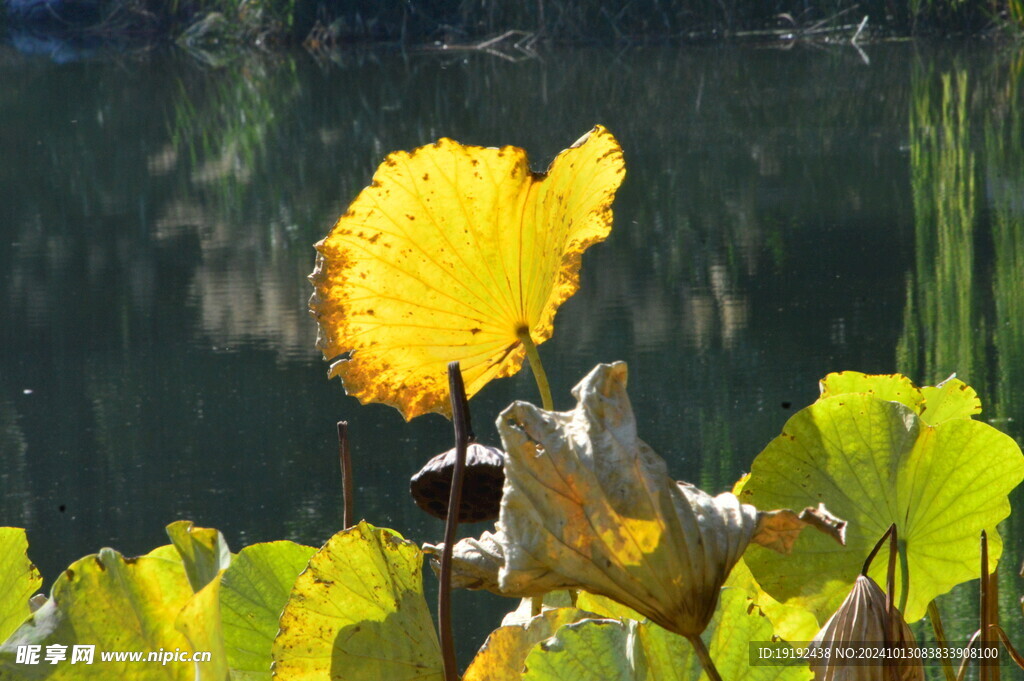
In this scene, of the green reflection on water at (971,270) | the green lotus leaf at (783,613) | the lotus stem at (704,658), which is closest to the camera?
the lotus stem at (704,658)

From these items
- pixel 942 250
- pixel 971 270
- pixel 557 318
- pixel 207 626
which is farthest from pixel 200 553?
pixel 942 250

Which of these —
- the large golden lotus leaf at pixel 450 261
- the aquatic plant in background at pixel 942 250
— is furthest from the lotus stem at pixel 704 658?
the aquatic plant in background at pixel 942 250

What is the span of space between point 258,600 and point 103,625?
60mm

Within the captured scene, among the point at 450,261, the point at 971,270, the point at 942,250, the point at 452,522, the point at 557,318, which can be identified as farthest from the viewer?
the point at 942,250

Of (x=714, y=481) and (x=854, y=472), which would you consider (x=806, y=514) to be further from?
(x=714, y=481)

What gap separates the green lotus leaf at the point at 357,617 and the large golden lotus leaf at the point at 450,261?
0.22 feet

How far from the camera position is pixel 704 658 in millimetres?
255

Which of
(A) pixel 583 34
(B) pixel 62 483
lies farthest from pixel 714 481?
(A) pixel 583 34

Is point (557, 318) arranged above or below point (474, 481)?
below

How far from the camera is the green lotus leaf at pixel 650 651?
0.86 feet

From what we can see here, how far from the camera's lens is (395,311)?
1.20 ft

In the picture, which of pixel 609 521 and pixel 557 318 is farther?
pixel 557 318

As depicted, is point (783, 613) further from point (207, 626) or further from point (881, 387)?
point (207, 626)

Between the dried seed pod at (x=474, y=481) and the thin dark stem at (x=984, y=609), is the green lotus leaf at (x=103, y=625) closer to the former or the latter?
the dried seed pod at (x=474, y=481)
